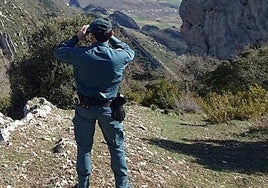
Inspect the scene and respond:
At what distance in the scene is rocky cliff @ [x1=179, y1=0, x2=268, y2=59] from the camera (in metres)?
58.8

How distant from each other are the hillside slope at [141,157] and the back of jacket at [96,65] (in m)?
1.55

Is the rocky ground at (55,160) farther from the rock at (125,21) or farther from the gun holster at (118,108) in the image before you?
the rock at (125,21)

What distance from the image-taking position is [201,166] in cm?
Answer: 842

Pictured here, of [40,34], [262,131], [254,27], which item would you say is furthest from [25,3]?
[262,131]

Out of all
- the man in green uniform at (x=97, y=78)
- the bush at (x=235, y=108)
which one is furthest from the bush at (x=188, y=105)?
the man in green uniform at (x=97, y=78)

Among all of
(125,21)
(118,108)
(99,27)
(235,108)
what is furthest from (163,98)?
(125,21)

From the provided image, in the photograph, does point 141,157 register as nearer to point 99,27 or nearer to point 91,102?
point 91,102

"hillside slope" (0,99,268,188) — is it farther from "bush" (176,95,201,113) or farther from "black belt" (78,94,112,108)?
"bush" (176,95,201,113)

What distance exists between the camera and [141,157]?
305 inches

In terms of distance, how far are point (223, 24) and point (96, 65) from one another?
2347 inches

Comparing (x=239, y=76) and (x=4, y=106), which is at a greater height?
(x=239, y=76)

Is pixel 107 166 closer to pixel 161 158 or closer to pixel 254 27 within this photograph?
pixel 161 158

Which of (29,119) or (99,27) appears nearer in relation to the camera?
(99,27)

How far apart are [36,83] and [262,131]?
8138 mm
